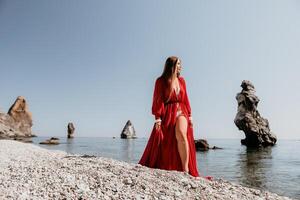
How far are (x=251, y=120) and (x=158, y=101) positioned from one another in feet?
203

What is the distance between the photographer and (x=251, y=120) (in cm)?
6512

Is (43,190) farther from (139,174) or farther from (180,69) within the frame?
(180,69)

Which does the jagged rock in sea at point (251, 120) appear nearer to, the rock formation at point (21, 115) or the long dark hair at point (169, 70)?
the long dark hair at point (169, 70)

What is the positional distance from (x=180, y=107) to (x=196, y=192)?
9.41ft

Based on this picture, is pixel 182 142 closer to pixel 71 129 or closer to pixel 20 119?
pixel 20 119

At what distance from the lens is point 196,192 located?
5.97 metres

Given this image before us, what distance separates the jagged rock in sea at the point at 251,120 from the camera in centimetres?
6500

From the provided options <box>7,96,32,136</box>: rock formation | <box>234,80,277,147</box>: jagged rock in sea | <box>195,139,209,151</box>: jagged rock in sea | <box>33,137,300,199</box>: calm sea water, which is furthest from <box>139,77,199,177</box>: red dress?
<box>7,96,32,136</box>: rock formation

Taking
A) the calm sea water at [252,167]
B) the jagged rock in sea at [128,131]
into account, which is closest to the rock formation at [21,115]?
the jagged rock in sea at [128,131]

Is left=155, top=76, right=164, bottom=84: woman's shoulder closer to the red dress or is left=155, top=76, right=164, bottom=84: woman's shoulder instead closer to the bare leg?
the red dress

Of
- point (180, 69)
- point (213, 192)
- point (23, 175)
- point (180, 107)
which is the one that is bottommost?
point (213, 192)

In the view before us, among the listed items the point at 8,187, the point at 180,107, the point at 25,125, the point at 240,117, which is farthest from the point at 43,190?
the point at 25,125

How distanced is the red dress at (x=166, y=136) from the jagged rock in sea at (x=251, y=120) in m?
60.7

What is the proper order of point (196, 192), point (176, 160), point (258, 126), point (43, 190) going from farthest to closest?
point (258, 126), point (176, 160), point (196, 192), point (43, 190)
